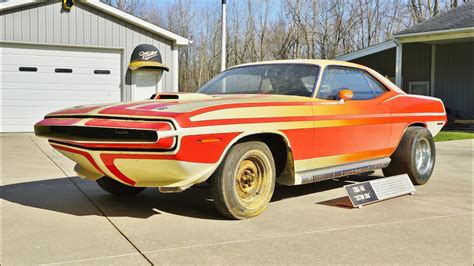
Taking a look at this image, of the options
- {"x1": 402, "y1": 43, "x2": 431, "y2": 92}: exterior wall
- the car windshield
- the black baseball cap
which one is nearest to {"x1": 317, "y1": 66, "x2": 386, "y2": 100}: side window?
the car windshield

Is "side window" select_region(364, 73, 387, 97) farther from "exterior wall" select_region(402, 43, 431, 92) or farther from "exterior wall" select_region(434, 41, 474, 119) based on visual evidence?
"exterior wall" select_region(402, 43, 431, 92)

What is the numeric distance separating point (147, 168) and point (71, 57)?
11.2m

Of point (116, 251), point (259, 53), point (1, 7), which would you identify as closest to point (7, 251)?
point (116, 251)

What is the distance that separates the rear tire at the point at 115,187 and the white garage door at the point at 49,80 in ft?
30.8

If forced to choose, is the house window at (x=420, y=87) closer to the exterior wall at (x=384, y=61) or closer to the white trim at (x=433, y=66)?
the white trim at (x=433, y=66)

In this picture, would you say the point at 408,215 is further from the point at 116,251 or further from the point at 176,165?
the point at 116,251

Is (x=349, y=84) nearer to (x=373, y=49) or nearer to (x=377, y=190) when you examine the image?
(x=377, y=190)

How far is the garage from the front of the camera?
13461mm

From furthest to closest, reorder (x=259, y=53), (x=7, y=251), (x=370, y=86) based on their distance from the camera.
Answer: (x=259, y=53)
(x=370, y=86)
(x=7, y=251)

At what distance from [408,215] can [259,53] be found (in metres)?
35.3

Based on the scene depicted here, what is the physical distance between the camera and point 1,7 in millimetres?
12797

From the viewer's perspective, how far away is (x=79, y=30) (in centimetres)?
1409

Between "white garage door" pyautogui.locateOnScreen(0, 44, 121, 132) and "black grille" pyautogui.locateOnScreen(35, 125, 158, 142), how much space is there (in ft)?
32.1

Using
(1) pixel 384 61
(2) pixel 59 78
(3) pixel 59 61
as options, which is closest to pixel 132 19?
(3) pixel 59 61
